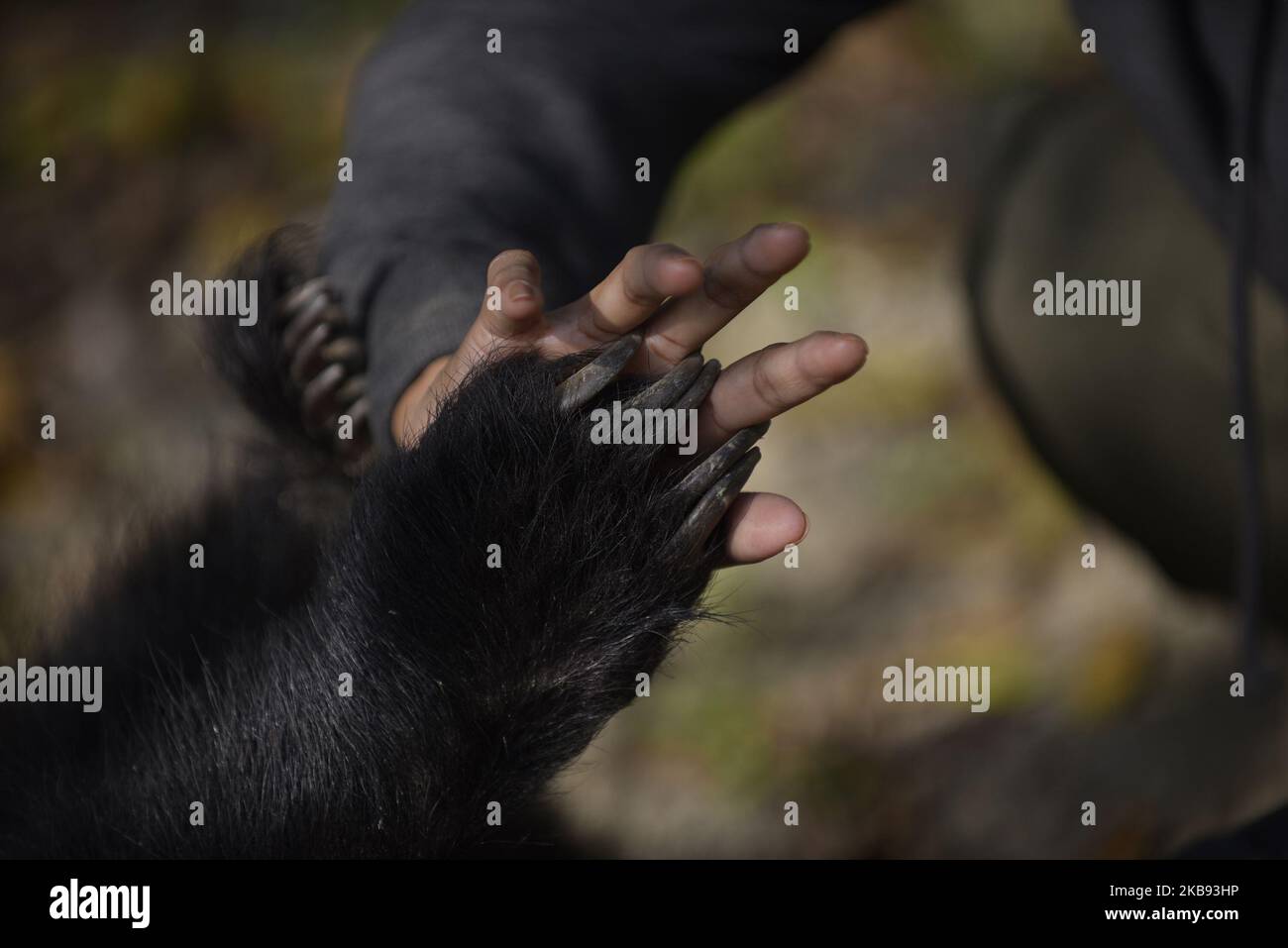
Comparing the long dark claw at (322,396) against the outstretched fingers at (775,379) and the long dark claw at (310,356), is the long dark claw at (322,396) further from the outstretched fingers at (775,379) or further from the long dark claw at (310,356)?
the outstretched fingers at (775,379)

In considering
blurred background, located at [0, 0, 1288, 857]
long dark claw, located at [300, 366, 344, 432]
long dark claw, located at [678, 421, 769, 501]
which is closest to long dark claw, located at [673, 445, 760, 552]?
long dark claw, located at [678, 421, 769, 501]

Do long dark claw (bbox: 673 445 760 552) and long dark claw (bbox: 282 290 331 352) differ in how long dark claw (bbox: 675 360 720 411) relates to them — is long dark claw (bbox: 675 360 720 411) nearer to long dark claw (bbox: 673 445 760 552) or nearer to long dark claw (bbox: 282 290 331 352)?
long dark claw (bbox: 673 445 760 552)

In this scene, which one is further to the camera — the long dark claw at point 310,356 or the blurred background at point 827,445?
the blurred background at point 827,445

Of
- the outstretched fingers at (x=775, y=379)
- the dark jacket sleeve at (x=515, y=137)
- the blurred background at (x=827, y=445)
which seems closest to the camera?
the outstretched fingers at (x=775, y=379)

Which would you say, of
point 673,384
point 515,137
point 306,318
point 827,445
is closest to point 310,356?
point 306,318

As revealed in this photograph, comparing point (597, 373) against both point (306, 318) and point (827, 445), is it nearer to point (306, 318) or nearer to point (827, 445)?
point (306, 318)

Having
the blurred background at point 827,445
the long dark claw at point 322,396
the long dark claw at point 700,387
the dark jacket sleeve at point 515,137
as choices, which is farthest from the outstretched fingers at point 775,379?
the blurred background at point 827,445
